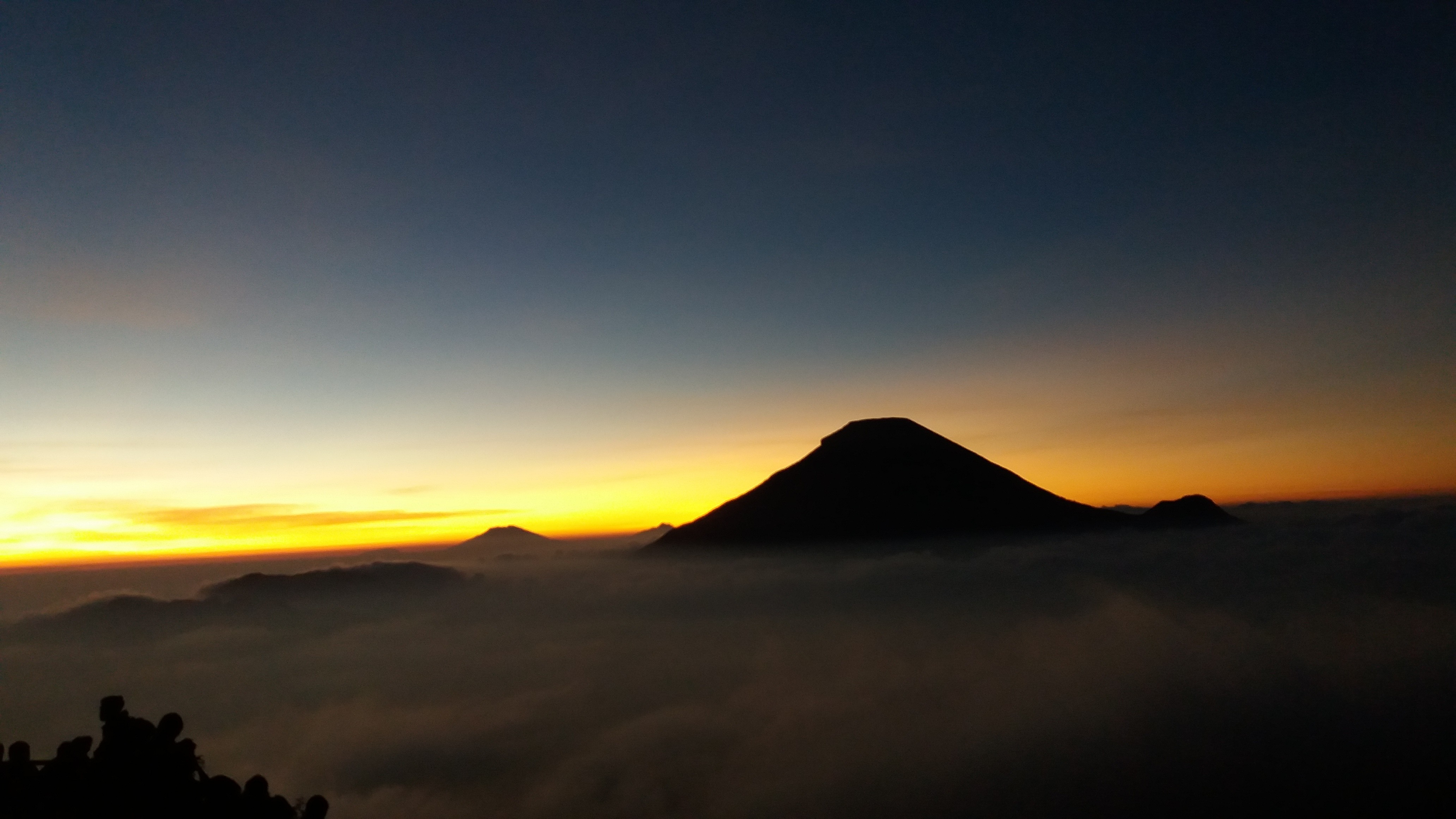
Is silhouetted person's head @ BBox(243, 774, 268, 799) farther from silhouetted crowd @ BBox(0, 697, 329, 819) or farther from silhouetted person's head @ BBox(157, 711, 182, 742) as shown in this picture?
silhouetted person's head @ BBox(157, 711, 182, 742)

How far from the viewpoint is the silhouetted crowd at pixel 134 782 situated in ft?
62.1

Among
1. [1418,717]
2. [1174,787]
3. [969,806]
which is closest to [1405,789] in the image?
[1174,787]

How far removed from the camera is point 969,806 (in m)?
145

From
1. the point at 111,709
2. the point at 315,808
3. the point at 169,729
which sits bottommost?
the point at 315,808

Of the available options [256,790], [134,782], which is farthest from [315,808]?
[134,782]

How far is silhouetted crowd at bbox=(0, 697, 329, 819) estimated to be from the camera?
1894 cm

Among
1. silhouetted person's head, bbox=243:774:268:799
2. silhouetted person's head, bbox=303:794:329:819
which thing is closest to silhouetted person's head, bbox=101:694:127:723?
silhouetted person's head, bbox=243:774:268:799

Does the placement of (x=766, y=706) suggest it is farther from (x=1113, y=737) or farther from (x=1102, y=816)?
(x=1113, y=737)

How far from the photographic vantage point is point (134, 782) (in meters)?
19.7

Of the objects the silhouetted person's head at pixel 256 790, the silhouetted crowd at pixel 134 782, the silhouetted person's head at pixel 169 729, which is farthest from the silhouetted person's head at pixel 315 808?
the silhouetted person's head at pixel 169 729

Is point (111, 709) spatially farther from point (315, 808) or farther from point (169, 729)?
point (315, 808)

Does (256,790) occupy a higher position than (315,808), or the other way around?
(315,808)

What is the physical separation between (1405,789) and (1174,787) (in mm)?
43442

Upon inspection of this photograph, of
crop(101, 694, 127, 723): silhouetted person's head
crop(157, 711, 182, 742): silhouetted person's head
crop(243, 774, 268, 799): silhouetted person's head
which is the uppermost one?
crop(101, 694, 127, 723): silhouetted person's head
